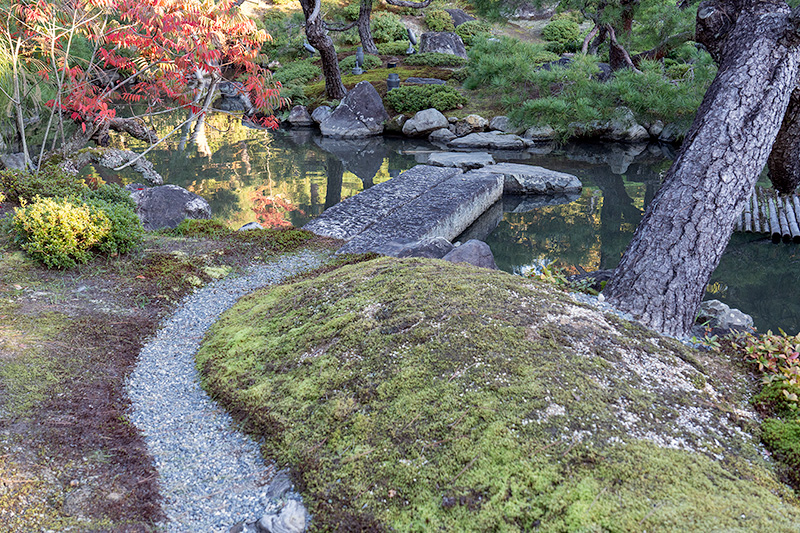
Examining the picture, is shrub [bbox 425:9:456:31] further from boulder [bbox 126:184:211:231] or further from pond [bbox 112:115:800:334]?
boulder [bbox 126:184:211:231]

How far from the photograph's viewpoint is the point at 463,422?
8.45 feet

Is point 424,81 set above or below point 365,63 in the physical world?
below

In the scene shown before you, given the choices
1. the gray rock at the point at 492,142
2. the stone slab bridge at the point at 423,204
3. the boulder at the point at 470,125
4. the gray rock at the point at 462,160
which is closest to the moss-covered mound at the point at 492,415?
the stone slab bridge at the point at 423,204

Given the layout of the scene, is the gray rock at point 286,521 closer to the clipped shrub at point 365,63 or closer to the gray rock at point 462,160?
the gray rock at point 462,160

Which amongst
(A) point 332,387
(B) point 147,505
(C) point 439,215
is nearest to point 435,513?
(A) point 332,387

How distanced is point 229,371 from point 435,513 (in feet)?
6.22

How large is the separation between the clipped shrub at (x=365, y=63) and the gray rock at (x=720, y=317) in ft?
56.7

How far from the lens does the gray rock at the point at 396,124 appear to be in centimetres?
1572

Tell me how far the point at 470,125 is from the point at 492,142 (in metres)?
1.07

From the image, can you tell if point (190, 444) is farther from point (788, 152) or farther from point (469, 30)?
point (469, 30)

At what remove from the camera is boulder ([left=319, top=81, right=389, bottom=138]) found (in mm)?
15594

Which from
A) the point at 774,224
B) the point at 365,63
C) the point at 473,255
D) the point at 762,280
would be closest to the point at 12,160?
the point at 473,255

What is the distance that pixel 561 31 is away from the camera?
24.8 m

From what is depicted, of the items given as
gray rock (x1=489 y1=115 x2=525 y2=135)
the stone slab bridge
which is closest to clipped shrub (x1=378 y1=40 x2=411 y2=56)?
gray rock (x1=489 y1=115 x2=525 y2=135)
